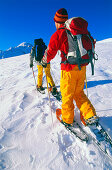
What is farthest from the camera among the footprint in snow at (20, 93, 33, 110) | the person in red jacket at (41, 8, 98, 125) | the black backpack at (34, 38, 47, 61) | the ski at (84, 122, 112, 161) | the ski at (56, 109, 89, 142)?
the black backpack at (34, 38, 47, 61)

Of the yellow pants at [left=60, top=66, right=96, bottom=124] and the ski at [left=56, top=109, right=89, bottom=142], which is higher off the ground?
the yellow pants at [left=60, top=66, right=96, bottom=124]

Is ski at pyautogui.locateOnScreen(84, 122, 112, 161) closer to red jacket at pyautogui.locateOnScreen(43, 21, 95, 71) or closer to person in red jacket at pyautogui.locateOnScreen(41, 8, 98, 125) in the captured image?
person in red jacket at pyautogui.locateOnScreen(41, 8, 98, 125)

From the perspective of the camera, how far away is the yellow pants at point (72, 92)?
212cm

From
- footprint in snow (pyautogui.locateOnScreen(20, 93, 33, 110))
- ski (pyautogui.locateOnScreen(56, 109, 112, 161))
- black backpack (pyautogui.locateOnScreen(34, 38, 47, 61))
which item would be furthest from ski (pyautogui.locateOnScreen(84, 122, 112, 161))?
black backpack (pyautogui.locateOnScreen(34, 38, 47, 61))

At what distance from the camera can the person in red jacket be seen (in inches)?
76.5

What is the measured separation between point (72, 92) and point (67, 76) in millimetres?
344

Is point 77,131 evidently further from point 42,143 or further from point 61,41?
point 61,41

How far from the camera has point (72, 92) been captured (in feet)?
7.25

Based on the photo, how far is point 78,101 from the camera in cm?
240

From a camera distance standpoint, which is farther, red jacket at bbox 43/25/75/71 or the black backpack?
the black backpack

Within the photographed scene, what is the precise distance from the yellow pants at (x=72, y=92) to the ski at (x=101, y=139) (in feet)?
0.97

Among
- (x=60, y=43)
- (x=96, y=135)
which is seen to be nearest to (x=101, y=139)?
(x=96, y=135)

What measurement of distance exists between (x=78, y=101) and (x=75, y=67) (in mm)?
779

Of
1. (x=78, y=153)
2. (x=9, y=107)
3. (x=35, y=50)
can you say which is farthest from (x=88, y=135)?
(x=35, y=50)
